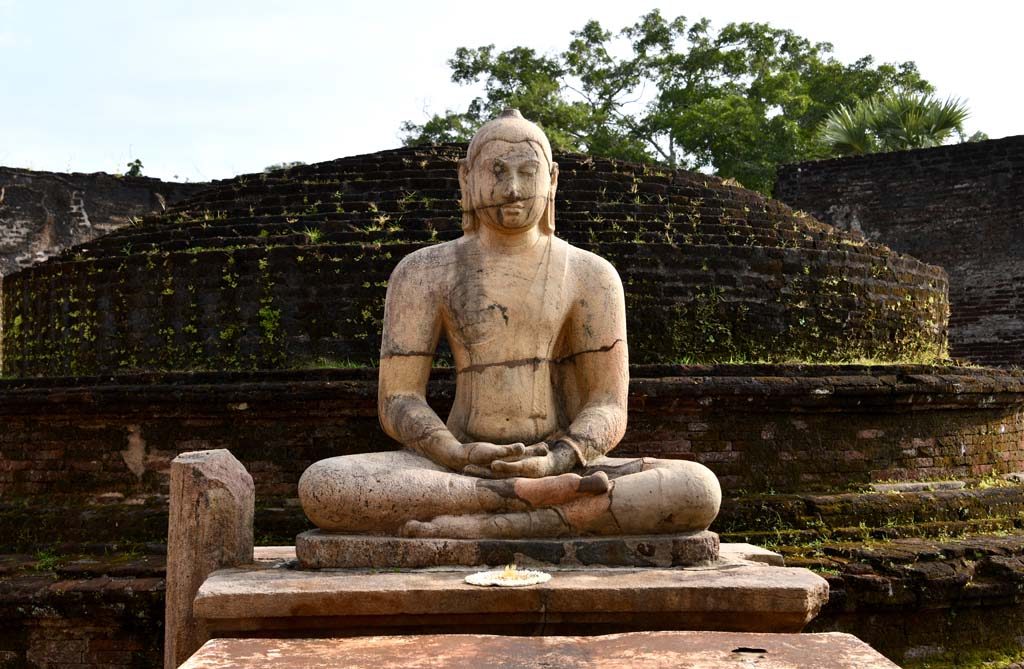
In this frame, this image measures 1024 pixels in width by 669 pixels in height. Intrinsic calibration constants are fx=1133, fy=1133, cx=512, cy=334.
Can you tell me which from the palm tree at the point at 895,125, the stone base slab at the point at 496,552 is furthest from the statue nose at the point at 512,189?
the palm tree at the point at 895,125

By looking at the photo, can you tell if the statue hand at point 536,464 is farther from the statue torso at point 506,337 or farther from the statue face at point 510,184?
the statue face at point 510,184

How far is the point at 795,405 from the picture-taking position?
8.23 meters

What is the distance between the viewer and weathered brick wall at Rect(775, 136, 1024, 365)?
15.6 meters

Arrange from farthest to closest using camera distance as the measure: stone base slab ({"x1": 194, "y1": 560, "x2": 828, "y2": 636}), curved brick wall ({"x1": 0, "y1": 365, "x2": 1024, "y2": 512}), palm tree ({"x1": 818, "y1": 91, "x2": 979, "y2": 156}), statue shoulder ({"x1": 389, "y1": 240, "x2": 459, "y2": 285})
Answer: palm tree ({"x1": 818, "y1": 91, "x2": 979, "y2": 156}) → curved brick wall ({"x1": 0, "y1": 365, "x2": 1024, "y2": 512}) → statue shoulder ({"x1": 389, "y1": 240, "x2": 459, "y2": 285}) → stone base slab ({"x1": 194, "y1": 560, "x2": 828, "y2": 636})

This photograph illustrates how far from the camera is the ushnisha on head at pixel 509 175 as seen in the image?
481cm

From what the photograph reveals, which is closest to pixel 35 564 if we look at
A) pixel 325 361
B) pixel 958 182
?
pixel 325 361

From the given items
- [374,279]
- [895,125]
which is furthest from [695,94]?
[374,279]

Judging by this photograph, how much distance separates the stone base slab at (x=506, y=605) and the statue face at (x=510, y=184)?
160 centimetres

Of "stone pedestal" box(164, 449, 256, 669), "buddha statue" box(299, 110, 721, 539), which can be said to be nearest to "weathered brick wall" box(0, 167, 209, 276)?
"buddha statue" box(299, 110, 721, 539)

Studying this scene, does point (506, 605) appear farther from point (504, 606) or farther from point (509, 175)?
point (509, 175)

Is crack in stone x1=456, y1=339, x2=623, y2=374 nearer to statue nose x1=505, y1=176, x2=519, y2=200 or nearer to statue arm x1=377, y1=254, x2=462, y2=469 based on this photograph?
statue arm x1=377, y1=254, x2=462, y2=469

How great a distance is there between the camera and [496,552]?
426cm

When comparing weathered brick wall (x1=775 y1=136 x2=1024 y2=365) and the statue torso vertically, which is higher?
weathered brick wall (x1=775 y1=136 x2=1024 y2=365)

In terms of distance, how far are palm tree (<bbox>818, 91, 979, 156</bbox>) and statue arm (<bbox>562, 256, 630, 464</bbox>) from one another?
58.3 feet
